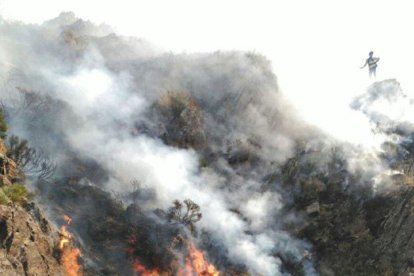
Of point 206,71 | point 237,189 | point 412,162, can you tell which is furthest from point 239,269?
point 206,71

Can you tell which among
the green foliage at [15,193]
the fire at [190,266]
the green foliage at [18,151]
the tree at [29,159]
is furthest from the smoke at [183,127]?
the green foliage at [15,193]

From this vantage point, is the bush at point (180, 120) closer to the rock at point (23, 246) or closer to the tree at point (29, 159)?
the tree at point (29, 159)

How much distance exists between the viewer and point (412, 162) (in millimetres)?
37281

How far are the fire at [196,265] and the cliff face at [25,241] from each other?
8203 mm

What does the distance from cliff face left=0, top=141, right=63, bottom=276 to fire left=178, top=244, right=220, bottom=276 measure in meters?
8.20

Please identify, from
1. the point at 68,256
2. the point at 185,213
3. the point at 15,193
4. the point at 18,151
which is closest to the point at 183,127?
the point at 185,213

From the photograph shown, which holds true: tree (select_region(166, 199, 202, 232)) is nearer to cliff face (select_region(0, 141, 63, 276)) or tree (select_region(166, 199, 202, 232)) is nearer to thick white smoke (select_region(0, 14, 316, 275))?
thick white smoke (select_region(0, 14, 316, 275))

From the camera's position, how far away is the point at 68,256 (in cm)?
2294

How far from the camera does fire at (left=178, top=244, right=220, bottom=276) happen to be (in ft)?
88.6

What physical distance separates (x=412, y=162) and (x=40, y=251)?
30.0 m

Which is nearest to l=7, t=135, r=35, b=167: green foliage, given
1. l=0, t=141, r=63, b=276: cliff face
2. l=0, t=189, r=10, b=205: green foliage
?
l=0, t=141, r=63, b=276: cliff face

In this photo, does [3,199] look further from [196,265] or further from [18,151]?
[196,265]

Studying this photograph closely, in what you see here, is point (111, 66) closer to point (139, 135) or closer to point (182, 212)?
point (139, 135)

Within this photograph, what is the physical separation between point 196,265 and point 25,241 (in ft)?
38.2
